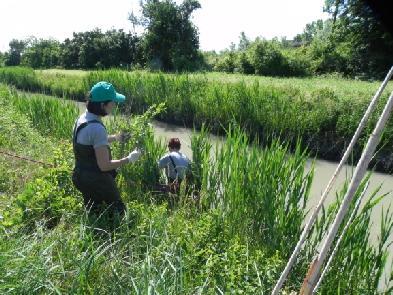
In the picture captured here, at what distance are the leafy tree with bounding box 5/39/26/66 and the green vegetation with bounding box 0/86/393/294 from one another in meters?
42.1

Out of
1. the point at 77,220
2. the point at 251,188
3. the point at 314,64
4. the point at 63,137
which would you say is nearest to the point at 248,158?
the point at 251,188

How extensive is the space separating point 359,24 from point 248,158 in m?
16.4

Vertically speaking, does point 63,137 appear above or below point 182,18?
below

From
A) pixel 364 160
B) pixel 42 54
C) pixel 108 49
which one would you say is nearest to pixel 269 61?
pixel 108 49

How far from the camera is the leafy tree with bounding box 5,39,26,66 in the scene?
1658 inches

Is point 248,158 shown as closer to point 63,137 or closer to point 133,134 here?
point 133,134

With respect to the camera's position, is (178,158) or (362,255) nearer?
(362,255)

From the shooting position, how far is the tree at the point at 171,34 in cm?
2128

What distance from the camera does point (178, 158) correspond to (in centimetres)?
423

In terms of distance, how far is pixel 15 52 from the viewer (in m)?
44.3

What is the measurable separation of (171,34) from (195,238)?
64.1 ft

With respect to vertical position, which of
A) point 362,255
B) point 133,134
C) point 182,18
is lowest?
point 362,255

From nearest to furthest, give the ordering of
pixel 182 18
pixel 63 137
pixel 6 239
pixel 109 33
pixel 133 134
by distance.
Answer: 1. pixel 6 239
2. pixel 133 134
3. pixel 63 137
4. pixel 182 18
5. pixel 109 33

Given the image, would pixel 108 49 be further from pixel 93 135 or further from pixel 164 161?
pixel 93 135
